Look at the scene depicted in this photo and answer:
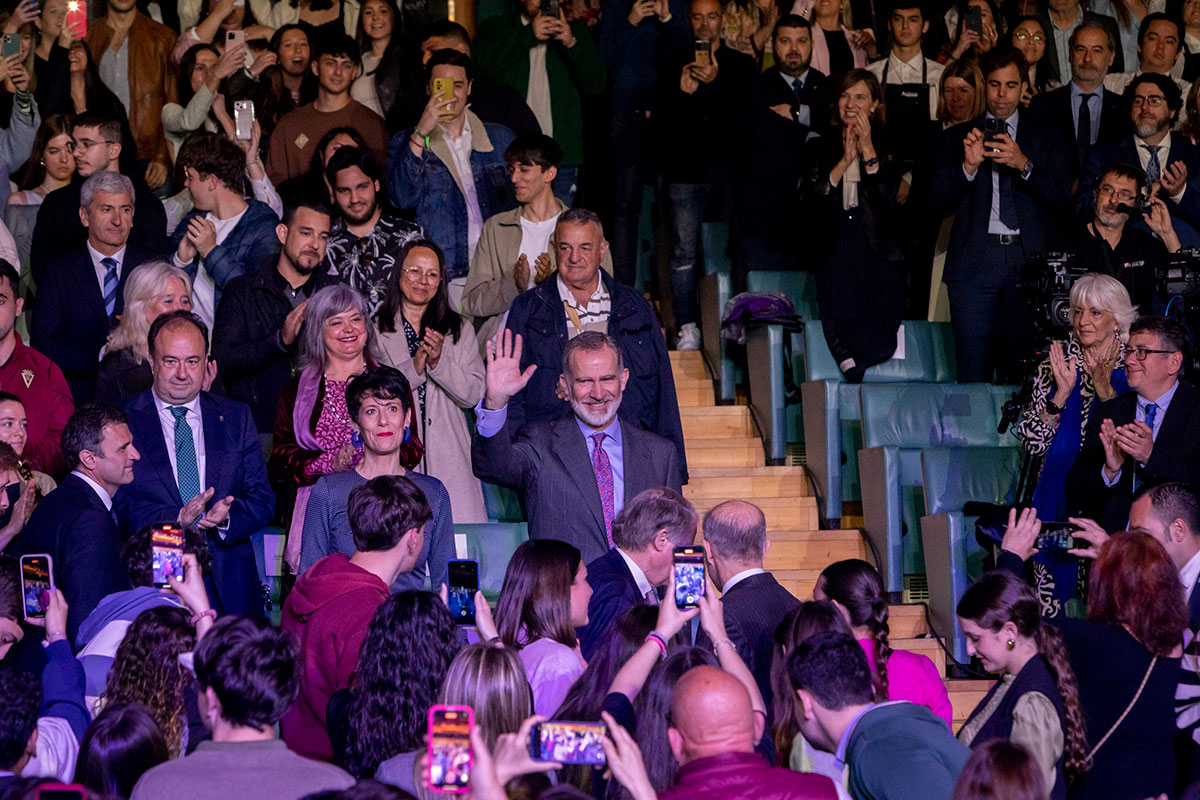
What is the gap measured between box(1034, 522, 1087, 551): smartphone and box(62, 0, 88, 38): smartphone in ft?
17.6

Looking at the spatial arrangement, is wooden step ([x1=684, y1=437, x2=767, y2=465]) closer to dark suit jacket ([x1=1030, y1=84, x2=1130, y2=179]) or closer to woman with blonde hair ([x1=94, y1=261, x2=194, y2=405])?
dark suit jacket ([x1=1030, y1=84, x2=1130, y2=179])

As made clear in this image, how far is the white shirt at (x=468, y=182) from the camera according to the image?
711cm

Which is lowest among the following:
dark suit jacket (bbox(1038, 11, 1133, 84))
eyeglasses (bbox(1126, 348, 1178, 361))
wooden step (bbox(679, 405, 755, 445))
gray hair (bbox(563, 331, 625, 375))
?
wooden step (bbox(679, 405, 755, 445))

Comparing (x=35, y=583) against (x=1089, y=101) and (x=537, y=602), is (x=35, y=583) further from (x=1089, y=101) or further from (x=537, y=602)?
(x=1089, y=101)

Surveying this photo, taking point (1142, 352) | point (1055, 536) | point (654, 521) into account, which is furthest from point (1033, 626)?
point (1142, 352)

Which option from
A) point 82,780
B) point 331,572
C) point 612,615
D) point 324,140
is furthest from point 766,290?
point 82,780

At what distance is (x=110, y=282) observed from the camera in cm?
630

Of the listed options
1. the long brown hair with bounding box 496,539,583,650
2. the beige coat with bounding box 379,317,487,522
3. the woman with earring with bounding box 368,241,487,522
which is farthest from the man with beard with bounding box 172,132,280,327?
the long brown hair with bounding box 496,539,583,650

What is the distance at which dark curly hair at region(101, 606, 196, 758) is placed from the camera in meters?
3.47

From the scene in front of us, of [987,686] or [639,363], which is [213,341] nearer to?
[639,363]

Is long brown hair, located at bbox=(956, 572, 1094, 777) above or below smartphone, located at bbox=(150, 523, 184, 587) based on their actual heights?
below

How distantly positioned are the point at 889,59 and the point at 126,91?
3.97m

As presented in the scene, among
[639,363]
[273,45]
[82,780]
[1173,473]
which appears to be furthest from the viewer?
[273,45]

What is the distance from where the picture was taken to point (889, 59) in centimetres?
796
